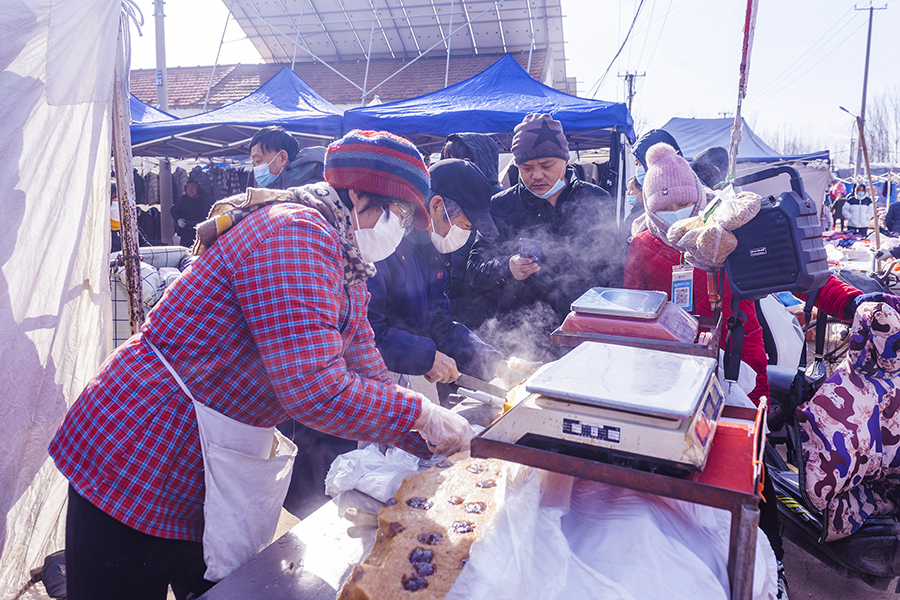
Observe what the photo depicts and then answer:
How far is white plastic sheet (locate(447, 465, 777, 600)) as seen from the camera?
949 millimetres

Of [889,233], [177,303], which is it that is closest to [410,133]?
[177,303]

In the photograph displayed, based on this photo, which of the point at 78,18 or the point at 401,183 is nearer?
the point at 401,183

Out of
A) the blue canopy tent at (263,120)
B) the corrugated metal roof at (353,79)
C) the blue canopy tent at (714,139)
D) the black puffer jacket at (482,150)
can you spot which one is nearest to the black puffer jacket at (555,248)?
the black puffer jacket at (482,150)

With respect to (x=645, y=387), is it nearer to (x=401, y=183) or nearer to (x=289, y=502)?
(x=401, y=183)

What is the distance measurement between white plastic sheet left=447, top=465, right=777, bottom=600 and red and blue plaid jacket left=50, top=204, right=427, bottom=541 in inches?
15.4

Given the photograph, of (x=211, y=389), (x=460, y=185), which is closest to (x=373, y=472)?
(x=211, y=389)

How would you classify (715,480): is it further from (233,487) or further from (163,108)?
(163,108)

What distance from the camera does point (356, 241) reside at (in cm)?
161

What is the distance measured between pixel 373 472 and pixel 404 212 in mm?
788

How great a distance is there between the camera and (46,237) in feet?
7.52

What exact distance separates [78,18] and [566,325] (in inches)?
94.5

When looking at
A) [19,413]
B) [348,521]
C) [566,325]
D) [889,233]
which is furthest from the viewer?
[889,233]

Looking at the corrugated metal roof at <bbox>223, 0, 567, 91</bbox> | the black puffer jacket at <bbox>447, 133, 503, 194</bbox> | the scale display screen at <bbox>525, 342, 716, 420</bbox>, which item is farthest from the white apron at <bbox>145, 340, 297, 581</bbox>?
the corrugated metal roof at <bbox>223, 0, 567, 91</bbox>

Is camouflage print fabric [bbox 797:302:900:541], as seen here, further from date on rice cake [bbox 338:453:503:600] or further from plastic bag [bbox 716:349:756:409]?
date on rice cake [bbox 338:453:503:600]
